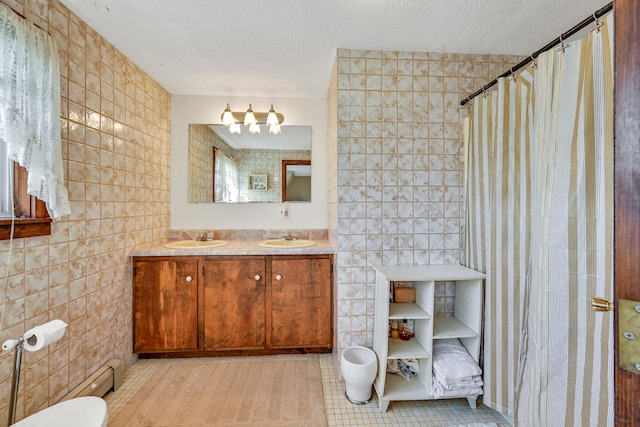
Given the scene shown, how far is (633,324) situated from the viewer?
47 cm

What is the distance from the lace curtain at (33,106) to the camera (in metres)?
1.15

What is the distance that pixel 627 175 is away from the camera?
0.47 m

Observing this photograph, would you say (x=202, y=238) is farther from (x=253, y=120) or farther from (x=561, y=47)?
(x=561, y=47)

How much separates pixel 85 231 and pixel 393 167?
2.02 m

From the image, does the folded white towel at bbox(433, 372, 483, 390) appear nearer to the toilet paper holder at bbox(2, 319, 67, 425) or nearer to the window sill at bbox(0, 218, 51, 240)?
the toilet paper holder at bbox(2, 319, 67, 425)

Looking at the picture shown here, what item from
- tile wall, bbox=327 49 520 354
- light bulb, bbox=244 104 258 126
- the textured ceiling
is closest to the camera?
the textured ceiling

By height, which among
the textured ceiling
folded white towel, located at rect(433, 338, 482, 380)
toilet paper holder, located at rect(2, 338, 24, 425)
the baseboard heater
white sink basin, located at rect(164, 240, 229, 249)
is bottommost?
the baseboard heater

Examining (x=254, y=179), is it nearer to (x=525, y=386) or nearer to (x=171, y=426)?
(x=171, y=426)

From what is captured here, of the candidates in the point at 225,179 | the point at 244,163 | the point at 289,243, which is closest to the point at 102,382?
the point at 289,243

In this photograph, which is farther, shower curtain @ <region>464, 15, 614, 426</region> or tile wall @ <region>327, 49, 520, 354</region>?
tile wall @ <region>327, 49, 520, 354</region>

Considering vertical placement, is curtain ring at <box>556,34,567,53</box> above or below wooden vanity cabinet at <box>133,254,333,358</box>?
above

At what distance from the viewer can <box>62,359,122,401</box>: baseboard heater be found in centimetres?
159

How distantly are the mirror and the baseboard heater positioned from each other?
4.74ft

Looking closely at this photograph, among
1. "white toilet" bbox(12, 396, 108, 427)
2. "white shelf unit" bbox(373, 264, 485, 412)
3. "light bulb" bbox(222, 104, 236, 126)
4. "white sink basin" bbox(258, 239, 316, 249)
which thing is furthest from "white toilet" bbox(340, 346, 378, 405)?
"light bulb" bbox(222, 104, 236, 126)
